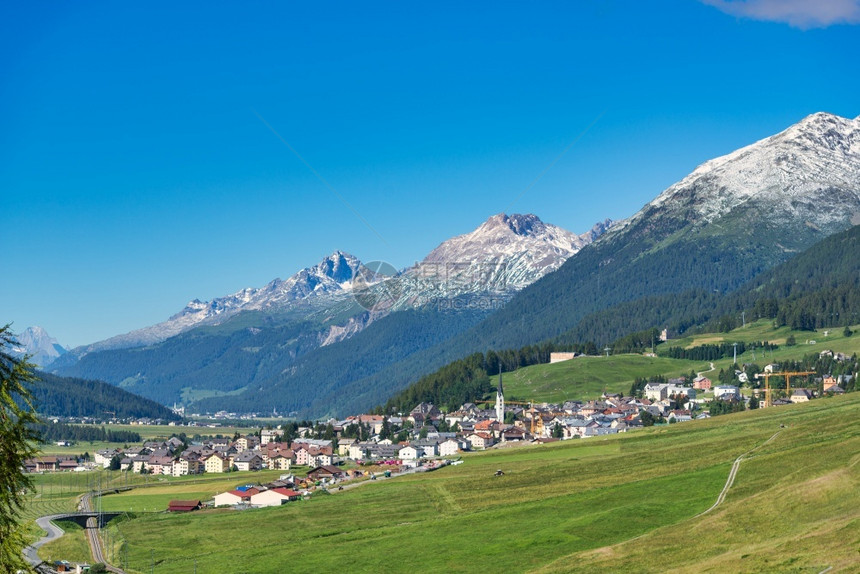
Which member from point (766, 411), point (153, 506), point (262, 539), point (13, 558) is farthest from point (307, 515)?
point (13, 558)

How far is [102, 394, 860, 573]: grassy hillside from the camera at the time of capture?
57.7m

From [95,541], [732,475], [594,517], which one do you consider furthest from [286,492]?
[732,475]

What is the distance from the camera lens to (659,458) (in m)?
108

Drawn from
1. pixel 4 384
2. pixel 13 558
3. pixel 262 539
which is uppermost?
pixel 4 384

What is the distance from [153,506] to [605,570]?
88872 mm

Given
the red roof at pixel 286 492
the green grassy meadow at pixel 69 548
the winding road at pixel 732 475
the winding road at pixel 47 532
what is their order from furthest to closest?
the red roof at pixel 286 492
the winding road at pixel 47 532
the green grassy meadow at pixel 69 548
the winding road at pixel 732 475

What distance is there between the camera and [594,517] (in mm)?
78062

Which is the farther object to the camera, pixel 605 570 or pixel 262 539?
pixel 262 539

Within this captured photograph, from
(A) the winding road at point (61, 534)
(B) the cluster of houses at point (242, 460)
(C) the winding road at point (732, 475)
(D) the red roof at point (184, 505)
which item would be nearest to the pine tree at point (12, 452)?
(C) the winding road at point (732, 475)

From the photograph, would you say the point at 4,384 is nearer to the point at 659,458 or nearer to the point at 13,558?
the point at 13,558

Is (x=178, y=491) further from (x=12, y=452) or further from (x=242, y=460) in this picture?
(x=12, y=452)

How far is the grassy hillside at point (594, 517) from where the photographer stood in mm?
57656

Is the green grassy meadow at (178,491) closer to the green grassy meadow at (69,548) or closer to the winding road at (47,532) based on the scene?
the winding road at (47,532)

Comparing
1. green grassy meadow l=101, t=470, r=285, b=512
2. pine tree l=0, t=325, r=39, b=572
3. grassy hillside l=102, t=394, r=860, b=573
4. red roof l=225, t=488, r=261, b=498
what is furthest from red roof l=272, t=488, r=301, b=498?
pine tree l=0, t=325, r=39, b=572
